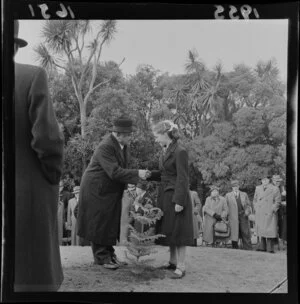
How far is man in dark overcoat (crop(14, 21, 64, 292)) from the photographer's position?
14.1ft

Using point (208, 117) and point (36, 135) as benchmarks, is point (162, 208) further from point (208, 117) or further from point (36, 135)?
point (36, 135)

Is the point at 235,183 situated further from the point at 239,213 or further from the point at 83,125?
the point at 83,125

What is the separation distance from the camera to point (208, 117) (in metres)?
4.62

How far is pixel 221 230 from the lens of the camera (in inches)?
182

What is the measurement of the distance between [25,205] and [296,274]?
2430mm

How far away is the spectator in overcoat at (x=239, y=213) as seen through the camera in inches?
181

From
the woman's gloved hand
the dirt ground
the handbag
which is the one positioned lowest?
the dirt ground

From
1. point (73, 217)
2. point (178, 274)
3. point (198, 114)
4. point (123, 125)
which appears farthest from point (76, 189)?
point (198, 114)

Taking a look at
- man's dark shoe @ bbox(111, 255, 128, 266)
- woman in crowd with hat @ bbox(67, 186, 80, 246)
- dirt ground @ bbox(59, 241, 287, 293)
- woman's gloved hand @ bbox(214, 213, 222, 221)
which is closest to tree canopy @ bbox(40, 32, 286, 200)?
woman in crowd with hat @ bbox(67, 186, 80, 246)

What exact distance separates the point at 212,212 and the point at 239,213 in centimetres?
25

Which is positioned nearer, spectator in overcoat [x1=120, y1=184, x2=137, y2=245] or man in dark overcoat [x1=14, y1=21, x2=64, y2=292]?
man in dark overcoat [x1=14, y1=21, x2=64, y2=292]

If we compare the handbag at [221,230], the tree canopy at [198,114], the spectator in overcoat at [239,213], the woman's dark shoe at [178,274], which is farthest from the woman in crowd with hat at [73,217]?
the spectator in overcoat at [239,213]

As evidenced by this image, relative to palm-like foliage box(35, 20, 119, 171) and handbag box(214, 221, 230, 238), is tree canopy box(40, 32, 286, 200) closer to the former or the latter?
palm-like foliage box(35, 20, 119, 171)

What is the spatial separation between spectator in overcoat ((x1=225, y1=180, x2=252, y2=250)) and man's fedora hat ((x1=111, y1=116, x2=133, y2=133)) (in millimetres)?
1052
